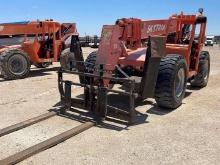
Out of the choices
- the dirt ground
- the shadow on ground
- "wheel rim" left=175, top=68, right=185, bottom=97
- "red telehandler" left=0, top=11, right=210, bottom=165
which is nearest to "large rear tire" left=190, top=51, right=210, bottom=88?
"red telehandler" left=0, top=11, right=210, bottom=165

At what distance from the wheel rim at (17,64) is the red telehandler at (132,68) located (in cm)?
451

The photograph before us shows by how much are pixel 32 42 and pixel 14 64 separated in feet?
4.40

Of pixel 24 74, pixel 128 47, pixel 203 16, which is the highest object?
pixel 203 16

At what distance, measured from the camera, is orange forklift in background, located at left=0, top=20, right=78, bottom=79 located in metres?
13.2

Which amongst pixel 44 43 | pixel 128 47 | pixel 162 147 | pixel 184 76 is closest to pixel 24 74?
pixel 44 43

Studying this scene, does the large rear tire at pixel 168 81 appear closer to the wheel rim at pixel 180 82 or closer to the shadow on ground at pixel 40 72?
the wheel rim at pixel 180 82

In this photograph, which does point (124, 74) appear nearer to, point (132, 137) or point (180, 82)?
point (132, 137)

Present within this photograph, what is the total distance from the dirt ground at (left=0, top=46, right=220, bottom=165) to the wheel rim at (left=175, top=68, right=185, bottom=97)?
14.3 inches

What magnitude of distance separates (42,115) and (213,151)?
11.2ft

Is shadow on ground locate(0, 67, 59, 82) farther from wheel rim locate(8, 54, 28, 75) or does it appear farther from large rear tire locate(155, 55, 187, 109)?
large rear tire locate(155, 55, 187, 109)

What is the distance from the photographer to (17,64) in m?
13.1

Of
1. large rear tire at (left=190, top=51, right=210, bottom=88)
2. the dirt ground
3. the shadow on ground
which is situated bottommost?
the shadow on ground

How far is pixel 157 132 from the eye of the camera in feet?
21.1

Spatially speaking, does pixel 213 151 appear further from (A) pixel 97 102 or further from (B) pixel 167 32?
(B) pixel 167 32
